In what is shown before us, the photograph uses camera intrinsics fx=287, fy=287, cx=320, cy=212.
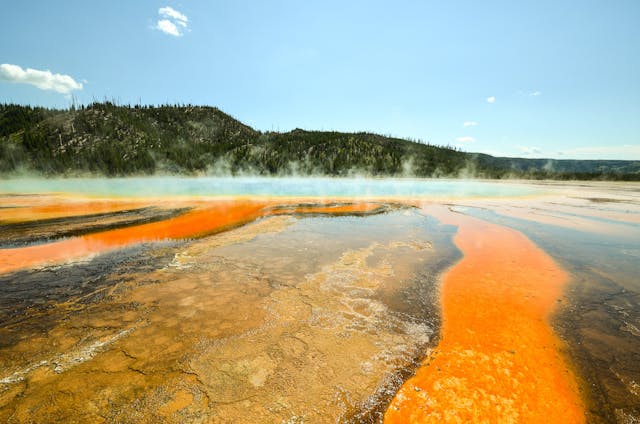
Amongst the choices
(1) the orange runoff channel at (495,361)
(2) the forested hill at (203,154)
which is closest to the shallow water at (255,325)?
(1) the orange runoff channel at (495,361)

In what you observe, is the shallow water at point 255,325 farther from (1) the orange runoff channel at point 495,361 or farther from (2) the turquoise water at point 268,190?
(2) the turquoise water at point 268,190

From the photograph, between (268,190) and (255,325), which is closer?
(255,325)

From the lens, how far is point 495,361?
3814 millimetres

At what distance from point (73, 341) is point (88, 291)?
6.90ft

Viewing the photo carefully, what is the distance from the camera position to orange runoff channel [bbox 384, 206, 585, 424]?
9.80 feet

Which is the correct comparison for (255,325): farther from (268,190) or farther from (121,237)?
(268,190)

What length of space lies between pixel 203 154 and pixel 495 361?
375 feet

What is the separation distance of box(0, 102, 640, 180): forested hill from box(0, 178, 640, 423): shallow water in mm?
87285

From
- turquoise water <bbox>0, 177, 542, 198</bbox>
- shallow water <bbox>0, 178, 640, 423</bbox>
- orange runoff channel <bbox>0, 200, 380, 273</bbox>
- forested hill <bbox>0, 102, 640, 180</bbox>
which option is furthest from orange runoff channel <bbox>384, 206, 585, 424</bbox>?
forested hill <bbox>0, 102, 640, 180</bbox>

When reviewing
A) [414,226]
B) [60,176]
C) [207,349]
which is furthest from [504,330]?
[60,176]

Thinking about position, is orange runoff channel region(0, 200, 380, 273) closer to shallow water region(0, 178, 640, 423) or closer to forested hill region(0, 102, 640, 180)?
shallow water region(0, 178, 640, 423)

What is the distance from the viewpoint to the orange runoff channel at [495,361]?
299 centimetres

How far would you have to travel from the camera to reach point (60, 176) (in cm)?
7031

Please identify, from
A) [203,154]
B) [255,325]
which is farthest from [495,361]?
[203,154]
